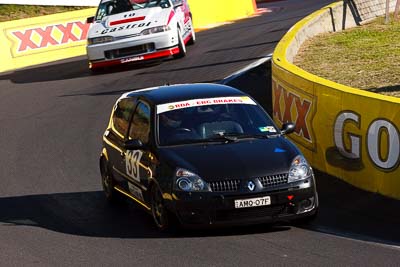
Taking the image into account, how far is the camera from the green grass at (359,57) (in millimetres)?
17281

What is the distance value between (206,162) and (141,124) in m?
1.46

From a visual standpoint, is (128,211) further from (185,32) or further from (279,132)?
(185,32)

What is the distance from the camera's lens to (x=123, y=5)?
24.5 meters

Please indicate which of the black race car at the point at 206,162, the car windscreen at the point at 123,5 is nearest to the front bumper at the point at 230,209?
the black race car at the point at 206,162

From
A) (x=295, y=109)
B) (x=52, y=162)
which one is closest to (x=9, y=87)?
(x=52, y=162)

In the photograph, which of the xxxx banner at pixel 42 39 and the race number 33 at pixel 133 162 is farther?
the xxxx banner at pixel 42 39

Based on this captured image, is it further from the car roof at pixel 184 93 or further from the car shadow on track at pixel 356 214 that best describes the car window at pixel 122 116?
the car shadow on track at pixel 356 214

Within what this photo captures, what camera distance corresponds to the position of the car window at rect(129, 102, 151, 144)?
1079 cm

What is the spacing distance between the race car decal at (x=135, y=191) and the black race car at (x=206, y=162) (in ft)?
0.04

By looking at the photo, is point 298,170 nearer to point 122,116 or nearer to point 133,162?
point 133,162

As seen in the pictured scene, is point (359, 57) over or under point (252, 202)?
under

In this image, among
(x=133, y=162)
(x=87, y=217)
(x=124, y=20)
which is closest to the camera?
(x=133, y=162)

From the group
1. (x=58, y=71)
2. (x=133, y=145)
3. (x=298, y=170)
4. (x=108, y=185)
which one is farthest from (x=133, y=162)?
(x=58, y=71)

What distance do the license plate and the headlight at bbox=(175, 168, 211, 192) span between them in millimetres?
313
